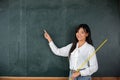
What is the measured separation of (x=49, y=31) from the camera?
195 inches

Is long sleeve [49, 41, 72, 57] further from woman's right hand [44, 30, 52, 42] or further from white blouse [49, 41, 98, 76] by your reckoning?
white blouse [49, 41, 98, 76]

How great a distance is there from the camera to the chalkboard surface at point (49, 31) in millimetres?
4848

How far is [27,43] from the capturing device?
196 inches

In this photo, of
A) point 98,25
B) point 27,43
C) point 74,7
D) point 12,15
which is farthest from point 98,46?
point 12,15

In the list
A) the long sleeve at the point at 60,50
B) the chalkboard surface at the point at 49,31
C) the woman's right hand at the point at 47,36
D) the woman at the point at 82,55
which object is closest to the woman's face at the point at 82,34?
the woman at the point at 82,55

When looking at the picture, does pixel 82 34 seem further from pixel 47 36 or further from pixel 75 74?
pixel 47 36

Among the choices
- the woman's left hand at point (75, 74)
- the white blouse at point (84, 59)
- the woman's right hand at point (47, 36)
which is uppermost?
the woman's right hand at point (47, 36)

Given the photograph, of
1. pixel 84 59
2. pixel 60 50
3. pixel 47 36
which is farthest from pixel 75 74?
pixel 47 36

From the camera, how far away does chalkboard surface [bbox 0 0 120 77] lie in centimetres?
485

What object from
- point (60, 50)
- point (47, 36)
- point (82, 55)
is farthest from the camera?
point (47, 36)

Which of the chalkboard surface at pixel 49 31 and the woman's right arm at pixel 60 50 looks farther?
the chalkboard surface at pixel 49 31

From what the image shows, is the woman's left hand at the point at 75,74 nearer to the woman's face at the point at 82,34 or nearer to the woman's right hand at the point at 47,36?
the woman's face at the point at 82,34

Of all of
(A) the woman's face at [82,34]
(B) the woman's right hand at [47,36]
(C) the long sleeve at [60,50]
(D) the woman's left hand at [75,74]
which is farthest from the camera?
(B) the woman's right hand at [47,36]

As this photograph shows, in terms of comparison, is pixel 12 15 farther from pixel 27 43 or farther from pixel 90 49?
pixel 90 49
